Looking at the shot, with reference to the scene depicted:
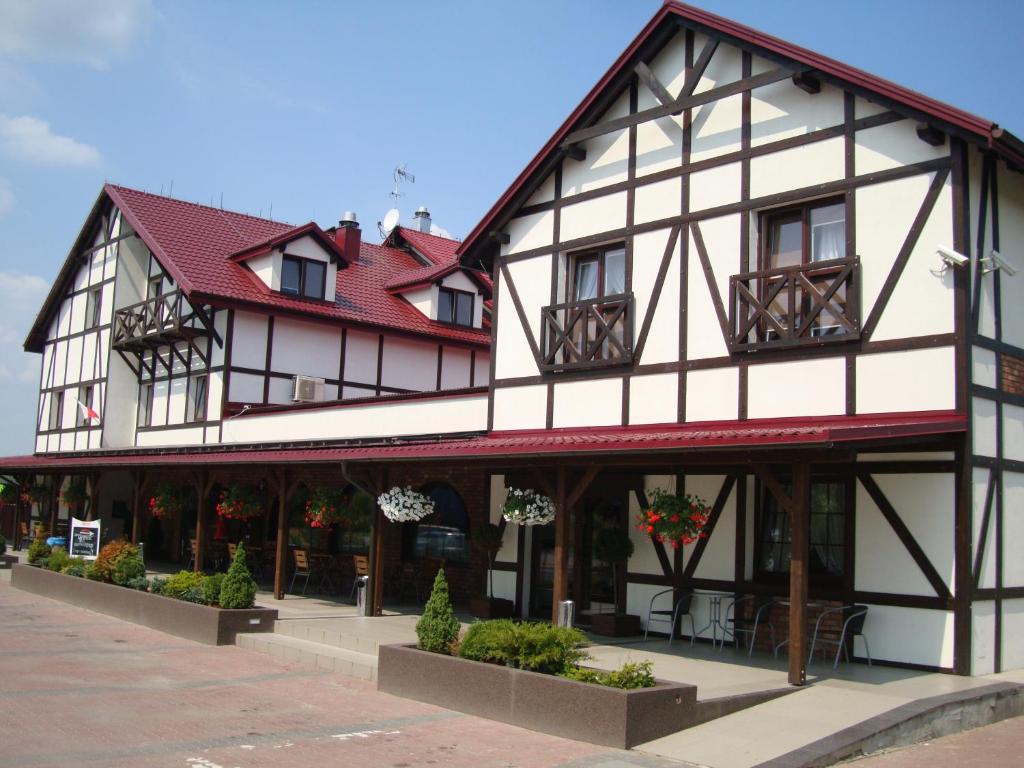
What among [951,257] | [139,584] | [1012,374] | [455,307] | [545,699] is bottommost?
[545,699]

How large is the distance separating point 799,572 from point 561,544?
305cm

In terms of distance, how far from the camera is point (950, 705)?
30.1 ft

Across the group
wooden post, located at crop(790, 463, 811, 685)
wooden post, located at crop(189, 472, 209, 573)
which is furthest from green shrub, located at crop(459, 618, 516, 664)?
wooden post, located at crop(189, 472, 209, 573)

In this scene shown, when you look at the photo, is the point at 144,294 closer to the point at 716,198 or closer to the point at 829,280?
the point at 716,198

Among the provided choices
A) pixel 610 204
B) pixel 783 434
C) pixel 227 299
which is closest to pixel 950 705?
pixel 783 434

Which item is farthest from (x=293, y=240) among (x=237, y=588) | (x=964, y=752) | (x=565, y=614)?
(x=964, y=752)

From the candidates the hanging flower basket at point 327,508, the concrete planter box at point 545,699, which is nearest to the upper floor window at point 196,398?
the hanging flower basket at point 327,508

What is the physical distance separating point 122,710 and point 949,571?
8.37m

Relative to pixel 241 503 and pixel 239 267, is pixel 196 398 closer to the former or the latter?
pixel 239 267

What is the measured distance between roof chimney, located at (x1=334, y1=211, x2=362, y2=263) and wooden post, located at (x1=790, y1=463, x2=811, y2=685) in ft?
63.6

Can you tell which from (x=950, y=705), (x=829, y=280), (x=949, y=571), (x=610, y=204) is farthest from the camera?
(x=610, y=204)

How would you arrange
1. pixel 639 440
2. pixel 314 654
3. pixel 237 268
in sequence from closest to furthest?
pixel 639 440
pixel 314 654
pixel 237 268

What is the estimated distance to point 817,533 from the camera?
39.9ft

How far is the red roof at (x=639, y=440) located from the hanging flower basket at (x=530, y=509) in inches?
32.9
